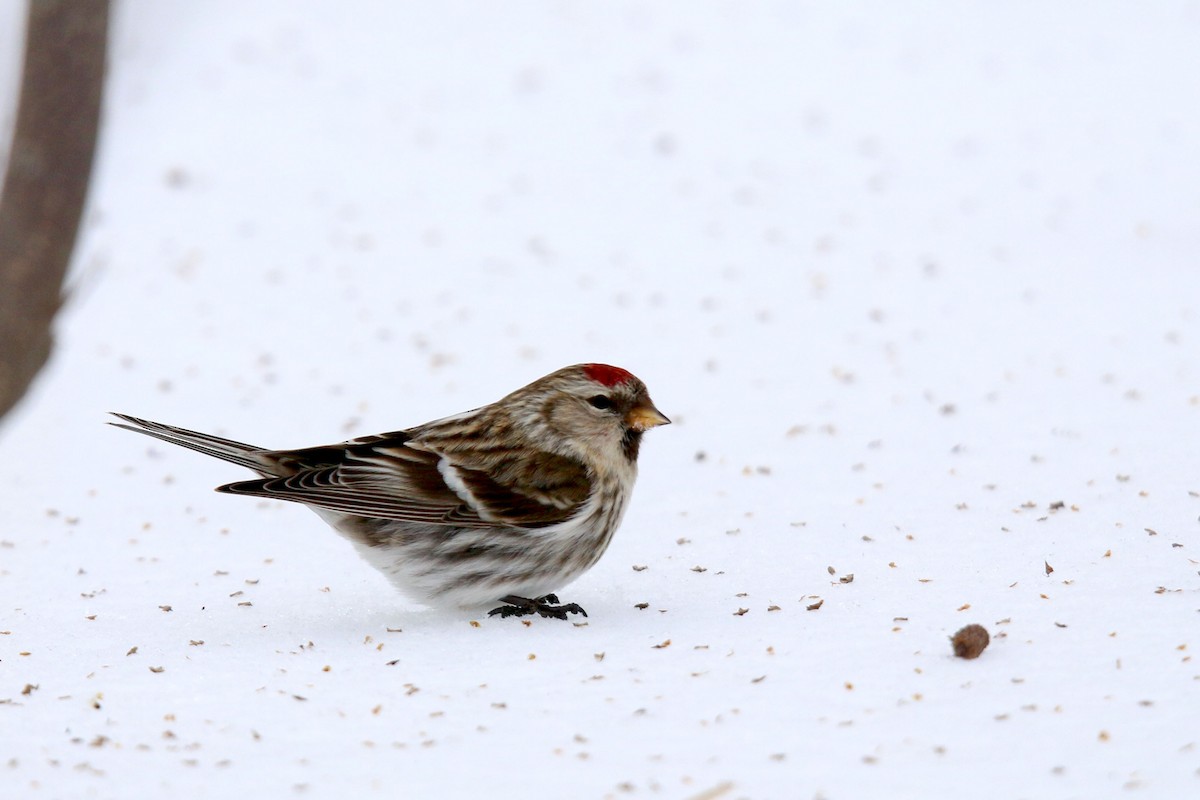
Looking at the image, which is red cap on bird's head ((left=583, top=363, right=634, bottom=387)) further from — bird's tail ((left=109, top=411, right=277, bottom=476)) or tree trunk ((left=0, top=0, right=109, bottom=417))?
tree trunk ((left=0, top=0, right=109, bottom=417))

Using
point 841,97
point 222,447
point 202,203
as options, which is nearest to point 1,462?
point 222,447

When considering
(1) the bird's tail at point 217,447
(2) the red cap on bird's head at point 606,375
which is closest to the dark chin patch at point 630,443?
(2) the red cap on bird's head at point 606,375

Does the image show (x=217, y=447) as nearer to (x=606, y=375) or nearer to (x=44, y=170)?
(x=44, y=170)

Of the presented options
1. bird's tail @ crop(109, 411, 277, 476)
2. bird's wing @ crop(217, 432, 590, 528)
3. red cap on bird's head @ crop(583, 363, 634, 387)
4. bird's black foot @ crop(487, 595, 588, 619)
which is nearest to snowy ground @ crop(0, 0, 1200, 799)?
bird's black foot @ crop(487, 595, 588, 619)

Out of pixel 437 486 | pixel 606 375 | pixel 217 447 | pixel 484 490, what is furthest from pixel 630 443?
pixel 217 447

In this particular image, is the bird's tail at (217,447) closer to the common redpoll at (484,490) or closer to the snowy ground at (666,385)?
the common redpoll at (484,490)

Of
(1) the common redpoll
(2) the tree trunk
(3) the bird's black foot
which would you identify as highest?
(2) the tree trunk

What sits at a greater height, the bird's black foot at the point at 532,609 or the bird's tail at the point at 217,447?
the bird's tail at the point at 217,447
